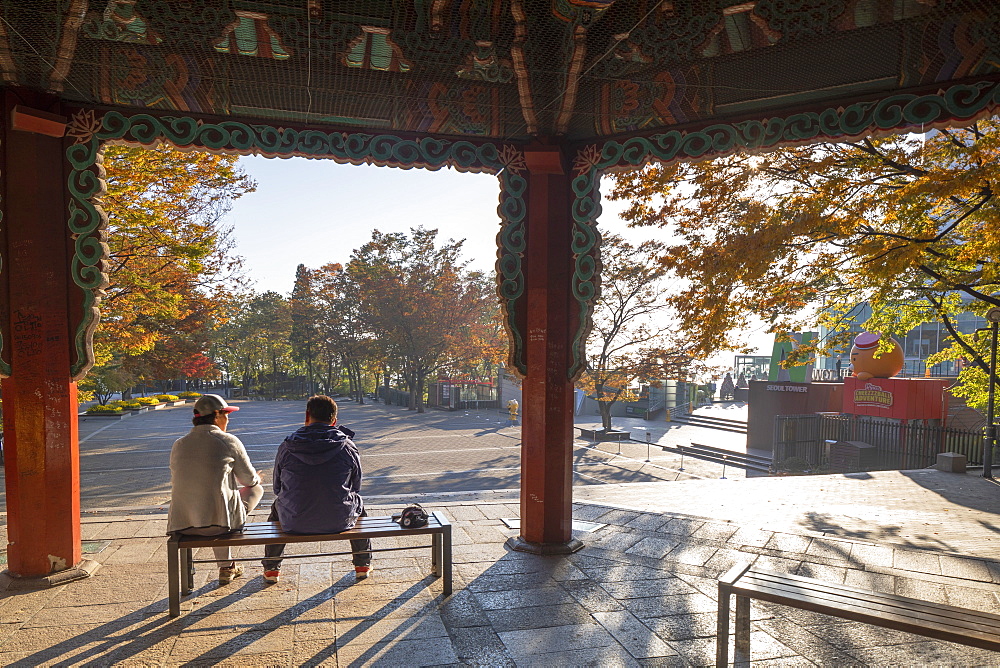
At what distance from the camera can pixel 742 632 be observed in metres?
3.36

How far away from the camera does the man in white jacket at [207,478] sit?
420cm

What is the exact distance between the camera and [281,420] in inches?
1110

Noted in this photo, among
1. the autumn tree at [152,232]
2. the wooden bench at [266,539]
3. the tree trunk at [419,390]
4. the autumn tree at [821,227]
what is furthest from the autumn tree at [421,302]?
the wooden bench at [266,539]

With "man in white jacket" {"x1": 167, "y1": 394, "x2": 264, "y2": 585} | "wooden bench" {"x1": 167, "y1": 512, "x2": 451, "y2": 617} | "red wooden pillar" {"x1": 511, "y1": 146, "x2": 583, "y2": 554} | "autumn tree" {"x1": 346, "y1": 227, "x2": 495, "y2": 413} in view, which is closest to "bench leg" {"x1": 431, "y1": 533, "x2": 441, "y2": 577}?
"wooden bench" {"x1": 167, "y1": 512, "x2": 451, "y2": 617}

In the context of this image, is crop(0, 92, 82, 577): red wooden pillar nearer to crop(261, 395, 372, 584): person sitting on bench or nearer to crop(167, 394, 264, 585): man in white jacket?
crop(167, 394, 264, 585): man in white jacket

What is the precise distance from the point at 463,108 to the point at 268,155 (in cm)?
171

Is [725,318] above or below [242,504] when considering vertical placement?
above

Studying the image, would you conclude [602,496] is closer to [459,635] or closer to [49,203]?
[459,635]

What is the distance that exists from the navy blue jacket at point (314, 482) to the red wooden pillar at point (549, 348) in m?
A: 1.82

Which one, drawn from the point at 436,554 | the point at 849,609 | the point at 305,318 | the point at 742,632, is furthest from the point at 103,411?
the point at 849,609

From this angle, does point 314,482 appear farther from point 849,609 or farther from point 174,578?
point 849,609

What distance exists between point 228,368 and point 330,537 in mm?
58238

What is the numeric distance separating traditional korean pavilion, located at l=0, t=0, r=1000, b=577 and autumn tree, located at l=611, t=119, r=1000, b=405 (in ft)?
10.9

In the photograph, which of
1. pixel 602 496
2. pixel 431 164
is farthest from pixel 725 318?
pixel 431 164
